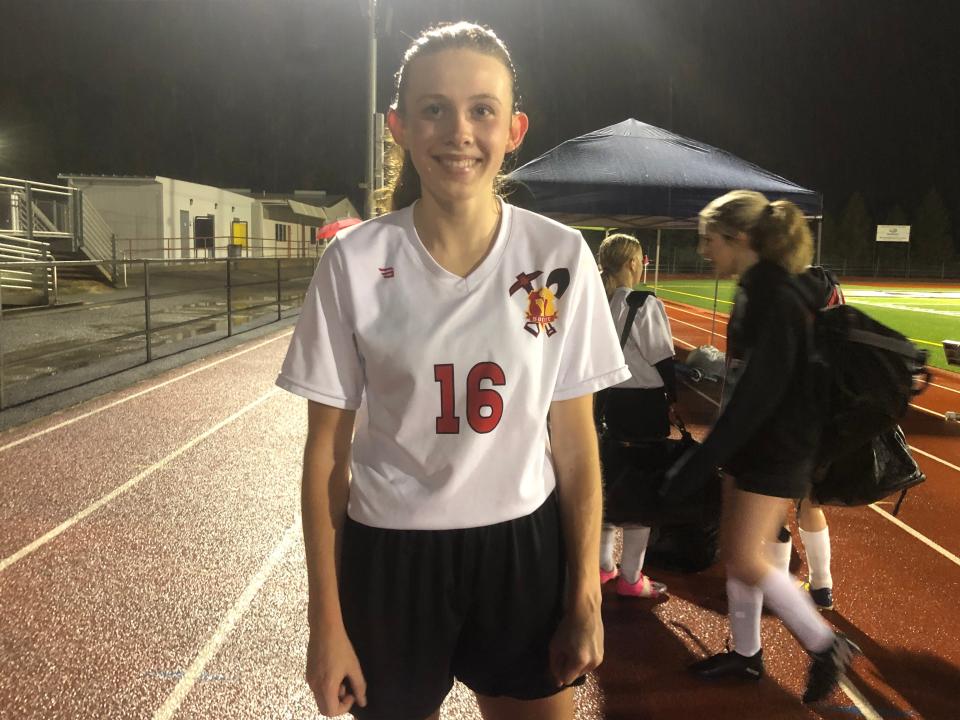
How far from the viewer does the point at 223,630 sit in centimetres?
331

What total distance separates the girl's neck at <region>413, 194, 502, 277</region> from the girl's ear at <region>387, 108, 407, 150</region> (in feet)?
0.41

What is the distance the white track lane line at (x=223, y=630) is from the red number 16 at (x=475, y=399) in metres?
2.10

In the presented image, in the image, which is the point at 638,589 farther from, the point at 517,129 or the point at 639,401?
the point at 517,129

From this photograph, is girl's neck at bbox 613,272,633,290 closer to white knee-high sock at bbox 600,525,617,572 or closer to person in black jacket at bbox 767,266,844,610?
person in black jacket at bbox 767,266,844,610

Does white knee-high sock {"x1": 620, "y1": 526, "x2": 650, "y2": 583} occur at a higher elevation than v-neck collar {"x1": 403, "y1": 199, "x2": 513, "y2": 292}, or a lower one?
lower

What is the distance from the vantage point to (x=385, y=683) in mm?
1432

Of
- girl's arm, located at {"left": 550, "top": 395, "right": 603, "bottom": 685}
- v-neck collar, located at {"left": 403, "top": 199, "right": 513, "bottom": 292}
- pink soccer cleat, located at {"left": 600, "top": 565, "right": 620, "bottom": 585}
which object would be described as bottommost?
pink soccer cleat, located at {"left": 600, "top": 565, "right": 620, "bottom": 585}

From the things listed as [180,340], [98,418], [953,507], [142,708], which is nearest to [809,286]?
[142,708]

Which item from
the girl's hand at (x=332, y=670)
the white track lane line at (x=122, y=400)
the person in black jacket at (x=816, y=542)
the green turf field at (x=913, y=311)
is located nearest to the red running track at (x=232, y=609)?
the person in black jacket at (x=816, y=542)

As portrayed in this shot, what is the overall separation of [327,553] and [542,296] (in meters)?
0.61

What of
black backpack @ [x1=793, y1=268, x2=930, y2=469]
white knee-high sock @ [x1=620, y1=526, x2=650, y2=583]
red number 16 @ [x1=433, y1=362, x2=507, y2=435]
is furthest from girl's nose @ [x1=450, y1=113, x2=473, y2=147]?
white knee-high sock @ [x1=620, y1=526, x2=650, y2=583]

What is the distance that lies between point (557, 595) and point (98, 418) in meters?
6.67

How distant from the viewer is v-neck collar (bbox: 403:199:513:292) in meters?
1.34

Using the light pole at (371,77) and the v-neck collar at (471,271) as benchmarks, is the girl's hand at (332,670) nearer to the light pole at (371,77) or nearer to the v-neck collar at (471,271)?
the v-neck collar at (471,271)
